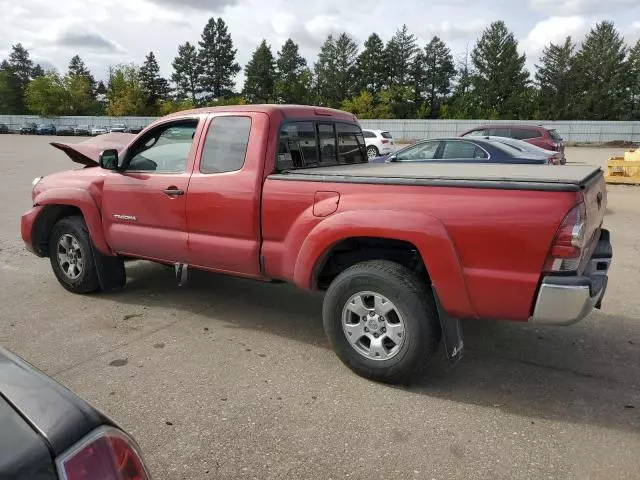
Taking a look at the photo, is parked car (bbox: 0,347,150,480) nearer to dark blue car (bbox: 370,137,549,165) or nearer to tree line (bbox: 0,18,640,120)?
dark blue car (bbox: 370,137,549,165)

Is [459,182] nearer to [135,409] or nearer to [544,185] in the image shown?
[544,185]

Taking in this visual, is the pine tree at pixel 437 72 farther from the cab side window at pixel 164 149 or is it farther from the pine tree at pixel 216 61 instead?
the cab side window at pixel 164 149

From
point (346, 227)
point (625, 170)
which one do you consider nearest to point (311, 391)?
point (346, 227)

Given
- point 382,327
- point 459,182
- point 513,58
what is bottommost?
point 382,327

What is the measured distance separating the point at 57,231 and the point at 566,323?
16.0 ft

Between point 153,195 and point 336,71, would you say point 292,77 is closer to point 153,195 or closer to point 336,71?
point 336,71

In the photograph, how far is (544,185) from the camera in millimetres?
3086

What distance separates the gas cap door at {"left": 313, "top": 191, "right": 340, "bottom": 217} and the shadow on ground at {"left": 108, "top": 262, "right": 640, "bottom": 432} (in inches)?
47.8

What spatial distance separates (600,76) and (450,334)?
69673 mm

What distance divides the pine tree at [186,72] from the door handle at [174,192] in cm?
8956

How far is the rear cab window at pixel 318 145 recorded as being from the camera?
14.7 feet

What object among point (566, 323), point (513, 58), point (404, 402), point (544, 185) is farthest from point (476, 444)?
point (513, 58)

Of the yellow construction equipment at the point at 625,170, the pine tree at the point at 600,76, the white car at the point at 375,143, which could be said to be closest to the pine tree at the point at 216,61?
the pine tree at the point at 600,76

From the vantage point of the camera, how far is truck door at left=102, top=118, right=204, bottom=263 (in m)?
4.73
